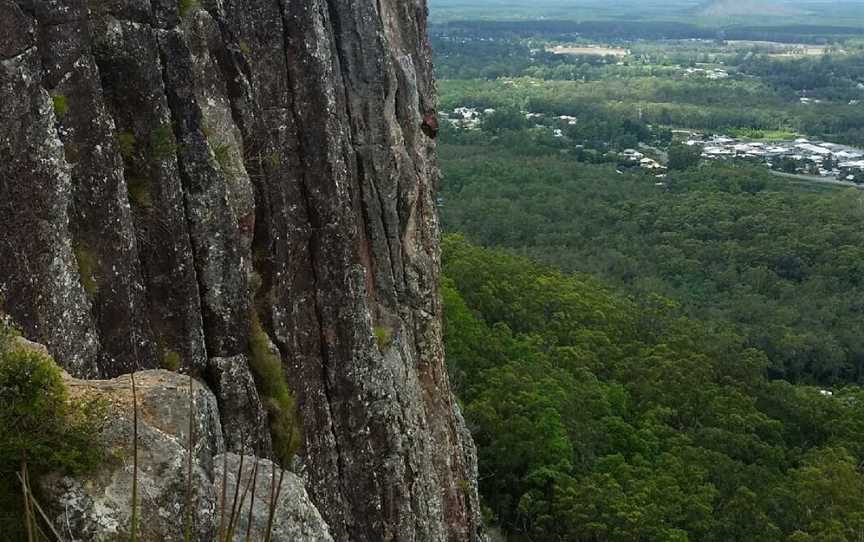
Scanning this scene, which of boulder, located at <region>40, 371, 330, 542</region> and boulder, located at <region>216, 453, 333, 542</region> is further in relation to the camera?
boulder, located at <region>216, 453, 333, 542</region>

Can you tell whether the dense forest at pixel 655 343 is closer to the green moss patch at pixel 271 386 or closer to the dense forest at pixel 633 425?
the dense forest at pixel 633 425

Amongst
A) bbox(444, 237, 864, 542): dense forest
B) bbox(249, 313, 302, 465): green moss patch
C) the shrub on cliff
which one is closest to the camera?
the shrub on cliff

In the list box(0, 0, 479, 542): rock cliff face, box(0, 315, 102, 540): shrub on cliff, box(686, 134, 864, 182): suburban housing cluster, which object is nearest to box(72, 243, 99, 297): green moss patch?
box(0, 0, 479, 542): rock cliff face

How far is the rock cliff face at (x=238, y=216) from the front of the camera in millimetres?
9031

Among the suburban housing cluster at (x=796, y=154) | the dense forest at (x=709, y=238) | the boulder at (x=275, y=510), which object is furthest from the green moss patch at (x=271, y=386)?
the suburban housing cluster at (x=796, y=154)

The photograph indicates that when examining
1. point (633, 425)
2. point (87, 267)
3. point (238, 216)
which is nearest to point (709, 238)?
point (633, 425)

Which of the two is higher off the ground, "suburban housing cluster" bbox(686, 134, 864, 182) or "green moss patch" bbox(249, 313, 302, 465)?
"green moss patch" bbox(249, 313, 302, 465)

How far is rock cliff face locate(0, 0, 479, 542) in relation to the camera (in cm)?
903

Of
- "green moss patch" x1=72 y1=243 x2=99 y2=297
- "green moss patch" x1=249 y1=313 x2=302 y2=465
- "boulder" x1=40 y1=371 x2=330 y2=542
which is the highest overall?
"green moss patch" x1=72 y1=243 x2=99 y2=297

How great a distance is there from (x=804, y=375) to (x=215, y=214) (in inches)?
1980

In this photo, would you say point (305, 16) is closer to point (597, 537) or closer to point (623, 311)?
point (597, 537)

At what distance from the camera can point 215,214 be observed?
11.2 m

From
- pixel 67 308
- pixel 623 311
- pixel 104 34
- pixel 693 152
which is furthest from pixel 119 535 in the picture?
pixel 693 152

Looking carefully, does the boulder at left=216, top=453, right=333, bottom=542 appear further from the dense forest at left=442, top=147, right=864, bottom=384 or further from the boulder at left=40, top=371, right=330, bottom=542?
the dense forest at left=442, top=147, right=864, bottom=384
